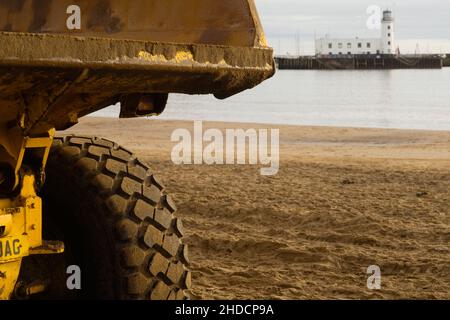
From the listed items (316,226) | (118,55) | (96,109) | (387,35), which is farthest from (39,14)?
(387,35)

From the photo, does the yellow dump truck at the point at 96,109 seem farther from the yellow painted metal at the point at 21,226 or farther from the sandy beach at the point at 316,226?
the sandy beach at the point at 316,226

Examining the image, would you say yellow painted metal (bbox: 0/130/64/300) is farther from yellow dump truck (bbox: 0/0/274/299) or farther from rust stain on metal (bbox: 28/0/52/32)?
rust stain on metal (bbox: 28/0/52/32)

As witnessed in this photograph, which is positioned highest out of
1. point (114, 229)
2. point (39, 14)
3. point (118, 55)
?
point (39, 14)

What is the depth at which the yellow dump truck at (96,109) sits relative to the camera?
2.72 metres

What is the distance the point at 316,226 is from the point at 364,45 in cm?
15665

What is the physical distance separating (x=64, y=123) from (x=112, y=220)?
1.71 ft

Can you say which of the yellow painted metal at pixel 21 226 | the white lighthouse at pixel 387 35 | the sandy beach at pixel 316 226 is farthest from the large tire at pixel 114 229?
the white lighthouse at pixel 387 35

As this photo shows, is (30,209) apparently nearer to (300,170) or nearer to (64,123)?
(64,123)

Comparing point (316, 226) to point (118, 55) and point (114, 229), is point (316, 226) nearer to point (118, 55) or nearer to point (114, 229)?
point (114, 229)

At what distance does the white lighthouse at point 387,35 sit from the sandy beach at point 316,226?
453 feet

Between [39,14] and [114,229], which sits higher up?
[39,14]

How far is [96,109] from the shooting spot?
3779 mm

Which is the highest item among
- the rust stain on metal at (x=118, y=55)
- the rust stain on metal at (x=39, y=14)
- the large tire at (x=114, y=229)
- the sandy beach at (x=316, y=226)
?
the rust stain on metal at (x=39, y=14)

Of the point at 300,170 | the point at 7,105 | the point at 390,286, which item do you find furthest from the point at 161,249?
the point at 300,170
